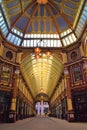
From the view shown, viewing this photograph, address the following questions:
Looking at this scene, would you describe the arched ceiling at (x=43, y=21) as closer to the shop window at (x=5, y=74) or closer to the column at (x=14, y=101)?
the column at (x=14, y=101)

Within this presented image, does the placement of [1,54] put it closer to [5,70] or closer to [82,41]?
[5,70]

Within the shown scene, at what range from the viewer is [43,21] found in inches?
1136

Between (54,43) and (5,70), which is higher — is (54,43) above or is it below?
above

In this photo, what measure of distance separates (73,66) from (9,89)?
1206 centimetres

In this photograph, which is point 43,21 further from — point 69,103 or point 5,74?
point 69,103

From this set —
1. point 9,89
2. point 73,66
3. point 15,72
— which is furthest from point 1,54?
point 73,66

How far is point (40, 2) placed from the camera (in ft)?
84.3

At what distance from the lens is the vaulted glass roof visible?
2421 centimetres

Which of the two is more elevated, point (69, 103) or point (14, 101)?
point (14, 101)

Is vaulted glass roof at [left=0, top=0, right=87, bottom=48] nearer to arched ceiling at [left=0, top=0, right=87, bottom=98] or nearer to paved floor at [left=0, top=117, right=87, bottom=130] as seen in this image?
arched ceiling at [left=0, top=0, right=87, bottom=98]

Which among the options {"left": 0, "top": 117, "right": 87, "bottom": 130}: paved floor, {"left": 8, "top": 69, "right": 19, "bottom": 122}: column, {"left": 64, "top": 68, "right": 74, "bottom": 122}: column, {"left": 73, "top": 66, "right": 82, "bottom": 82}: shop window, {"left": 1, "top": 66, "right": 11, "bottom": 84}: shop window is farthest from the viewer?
{"left": 73, "top": 66, "right": 82, "bottom": 82}: shop window

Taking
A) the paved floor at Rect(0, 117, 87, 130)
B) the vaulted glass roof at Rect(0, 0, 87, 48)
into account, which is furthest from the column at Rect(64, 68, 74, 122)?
the vaulted glass roof at Rect(0, 0, 87, 48)

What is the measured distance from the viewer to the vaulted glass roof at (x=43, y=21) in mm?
24212

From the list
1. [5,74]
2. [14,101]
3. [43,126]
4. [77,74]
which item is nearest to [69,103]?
[77,74]
